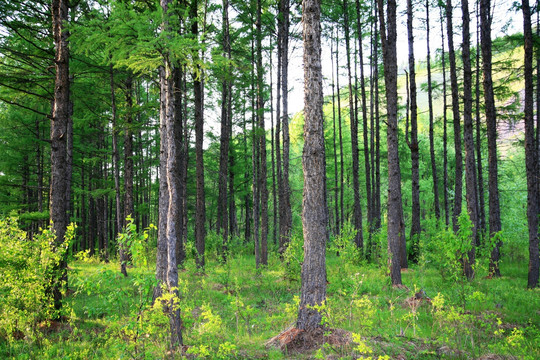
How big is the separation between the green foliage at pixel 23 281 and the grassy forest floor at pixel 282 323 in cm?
31

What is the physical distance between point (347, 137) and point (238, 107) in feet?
49.3

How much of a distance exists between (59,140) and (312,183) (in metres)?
6.70

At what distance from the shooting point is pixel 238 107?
21859mm

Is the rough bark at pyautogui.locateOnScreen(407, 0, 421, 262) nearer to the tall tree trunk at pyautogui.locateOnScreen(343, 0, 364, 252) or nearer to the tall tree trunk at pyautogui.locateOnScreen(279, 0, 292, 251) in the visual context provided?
the tall tree trunk at pyautogui.locateOnScreen(343, 0, 364, 252)

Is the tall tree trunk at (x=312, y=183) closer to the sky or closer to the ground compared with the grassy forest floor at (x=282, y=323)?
closer to the sky

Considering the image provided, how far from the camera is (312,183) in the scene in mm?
5672

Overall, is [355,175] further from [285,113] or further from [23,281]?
[23,281]

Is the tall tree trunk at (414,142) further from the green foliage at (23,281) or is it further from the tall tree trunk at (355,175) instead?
the green foliage at (23,281)

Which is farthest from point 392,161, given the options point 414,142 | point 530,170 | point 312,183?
point 312,183

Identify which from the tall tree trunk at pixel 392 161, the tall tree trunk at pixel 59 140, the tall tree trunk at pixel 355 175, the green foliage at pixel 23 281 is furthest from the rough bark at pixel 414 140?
the green foliage at pixel 23 281

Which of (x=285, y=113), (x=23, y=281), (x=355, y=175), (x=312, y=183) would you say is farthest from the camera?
(x=355, y=175)

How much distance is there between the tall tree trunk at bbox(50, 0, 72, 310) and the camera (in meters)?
7.49

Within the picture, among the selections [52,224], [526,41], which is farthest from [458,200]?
[52,224]

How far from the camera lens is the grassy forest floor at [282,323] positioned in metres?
4.67
